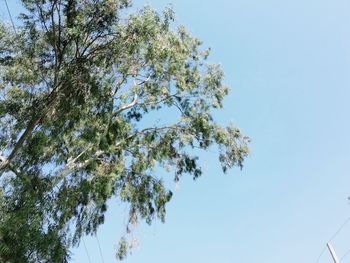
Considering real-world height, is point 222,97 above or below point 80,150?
above

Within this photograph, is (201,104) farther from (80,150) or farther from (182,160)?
(80,150)

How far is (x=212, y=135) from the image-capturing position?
15.1 meters

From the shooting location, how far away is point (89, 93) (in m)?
10.9

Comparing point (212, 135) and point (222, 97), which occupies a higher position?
point (222, 97)

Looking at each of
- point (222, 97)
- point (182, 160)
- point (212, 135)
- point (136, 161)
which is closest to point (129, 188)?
point (136, 161)

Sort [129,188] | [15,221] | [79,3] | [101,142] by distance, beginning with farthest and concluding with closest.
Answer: [129,188] < [101,142] < [79,3] < [15,221]

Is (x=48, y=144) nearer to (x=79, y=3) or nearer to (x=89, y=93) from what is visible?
(x=89, y=93)

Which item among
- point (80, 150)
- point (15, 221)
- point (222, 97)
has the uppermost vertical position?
point (222, 97)

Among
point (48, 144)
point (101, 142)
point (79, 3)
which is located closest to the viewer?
point (79, 3)

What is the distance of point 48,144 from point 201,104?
5113 mm

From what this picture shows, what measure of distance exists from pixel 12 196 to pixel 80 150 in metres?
3.29

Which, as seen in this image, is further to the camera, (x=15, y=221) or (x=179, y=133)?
(x=179, y=133)

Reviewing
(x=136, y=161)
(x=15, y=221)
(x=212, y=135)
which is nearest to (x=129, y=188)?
(x=136, y=161)

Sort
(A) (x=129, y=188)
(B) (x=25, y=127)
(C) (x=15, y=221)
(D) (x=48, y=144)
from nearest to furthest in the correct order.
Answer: (C) (x=15, y=221) < (B) (x=25, y=127) < (D) (x=48, y=144) < (A) (x=129, y=188)
